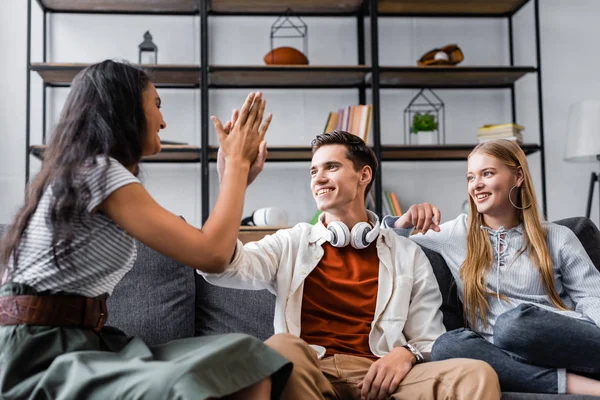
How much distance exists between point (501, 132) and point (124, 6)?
2196mm

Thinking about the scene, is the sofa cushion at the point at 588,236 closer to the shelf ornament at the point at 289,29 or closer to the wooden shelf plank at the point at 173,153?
the wooden shelf plank at the point at 173,153

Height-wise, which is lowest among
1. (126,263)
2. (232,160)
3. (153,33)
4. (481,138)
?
(126,263)

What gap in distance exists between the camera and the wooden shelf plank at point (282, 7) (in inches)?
149

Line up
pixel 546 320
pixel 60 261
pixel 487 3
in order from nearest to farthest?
pixel 60 261 → pixel 546 320 → pixel 487 3

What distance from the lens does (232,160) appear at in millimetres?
1420

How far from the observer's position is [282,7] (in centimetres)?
389

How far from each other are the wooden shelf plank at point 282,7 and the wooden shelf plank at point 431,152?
868 millimetres

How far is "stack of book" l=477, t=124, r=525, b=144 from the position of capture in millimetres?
3691

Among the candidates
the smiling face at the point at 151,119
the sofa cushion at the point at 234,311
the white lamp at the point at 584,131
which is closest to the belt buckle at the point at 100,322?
the smiling face at the point at 151,119

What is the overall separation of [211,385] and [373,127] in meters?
2.70

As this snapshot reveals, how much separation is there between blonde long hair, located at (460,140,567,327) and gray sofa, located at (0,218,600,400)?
9cm

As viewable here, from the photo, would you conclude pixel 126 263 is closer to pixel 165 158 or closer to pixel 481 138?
pixel 165 158

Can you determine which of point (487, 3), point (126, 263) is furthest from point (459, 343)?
point (487, 3)

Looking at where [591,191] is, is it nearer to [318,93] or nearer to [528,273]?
[318,93]
